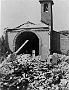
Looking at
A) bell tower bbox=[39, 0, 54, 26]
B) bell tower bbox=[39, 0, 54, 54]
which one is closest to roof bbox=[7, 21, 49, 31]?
bell tower bbox=[39, 0, 54, 54]

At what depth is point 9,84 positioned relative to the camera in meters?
11.4

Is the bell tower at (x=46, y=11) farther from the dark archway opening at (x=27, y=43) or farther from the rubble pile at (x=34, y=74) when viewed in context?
the rubble pile at (x=34, y=74)

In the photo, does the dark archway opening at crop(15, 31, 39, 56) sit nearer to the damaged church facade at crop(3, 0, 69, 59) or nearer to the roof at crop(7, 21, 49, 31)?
the damaged church facade at crop(3, 0, 69, 59)

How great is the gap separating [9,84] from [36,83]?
67.8 inches

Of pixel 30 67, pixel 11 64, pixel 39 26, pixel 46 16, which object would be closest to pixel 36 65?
pixel 30 67

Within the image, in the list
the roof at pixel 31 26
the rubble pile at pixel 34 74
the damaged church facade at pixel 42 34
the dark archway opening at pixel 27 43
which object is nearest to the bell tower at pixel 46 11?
the damaged church facade at pixel 42 34

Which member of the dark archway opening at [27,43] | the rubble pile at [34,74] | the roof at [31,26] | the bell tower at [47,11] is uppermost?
the bell tower at [47,11]

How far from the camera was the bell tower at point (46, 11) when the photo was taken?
18.8 metres

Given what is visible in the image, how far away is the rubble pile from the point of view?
1124 centimetres

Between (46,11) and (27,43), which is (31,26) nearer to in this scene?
(46,11)

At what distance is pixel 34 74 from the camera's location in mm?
12422

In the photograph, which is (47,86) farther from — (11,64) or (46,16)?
(46,16)

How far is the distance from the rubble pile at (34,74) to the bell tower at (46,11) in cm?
637

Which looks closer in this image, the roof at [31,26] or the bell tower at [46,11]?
the roof at [31,26]
